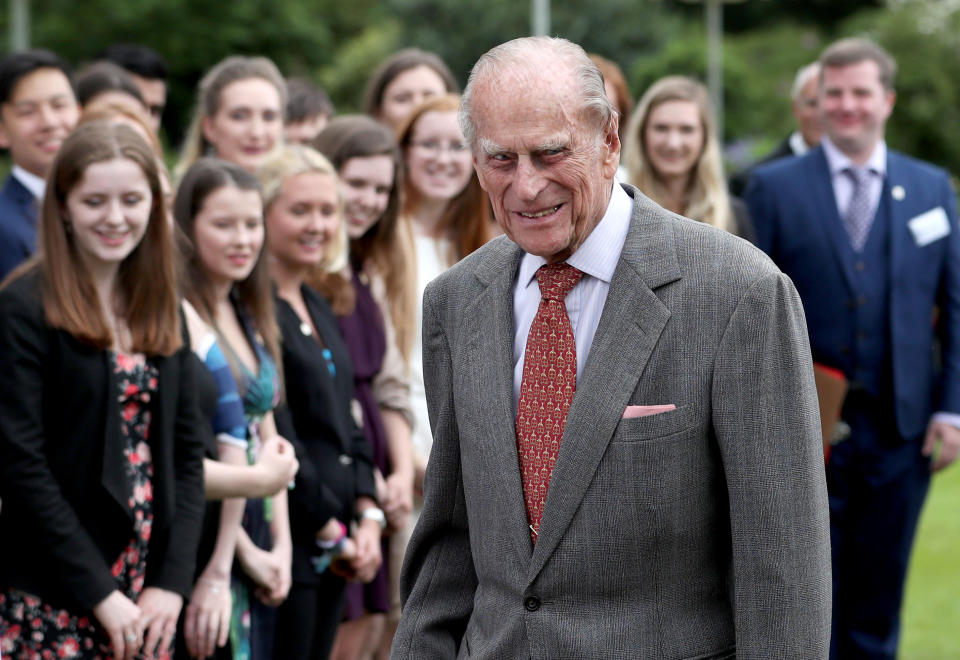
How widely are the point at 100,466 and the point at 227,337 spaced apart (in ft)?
2.92

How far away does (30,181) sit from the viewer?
5660mm

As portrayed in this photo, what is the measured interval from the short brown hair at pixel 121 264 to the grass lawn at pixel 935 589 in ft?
15.8

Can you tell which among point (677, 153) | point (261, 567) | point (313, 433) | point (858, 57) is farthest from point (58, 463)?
point (858, 57)

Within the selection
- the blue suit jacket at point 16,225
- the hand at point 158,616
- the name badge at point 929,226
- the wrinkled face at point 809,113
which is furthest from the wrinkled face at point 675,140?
the hand at point 158,616

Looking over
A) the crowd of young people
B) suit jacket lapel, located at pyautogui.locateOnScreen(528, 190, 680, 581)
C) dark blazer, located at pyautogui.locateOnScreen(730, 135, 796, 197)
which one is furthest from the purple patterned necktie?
suit jacket lapel, located at pyautogui.locateOnScreen(528, 190, 680, 581)

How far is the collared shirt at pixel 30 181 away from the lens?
562 centimetres

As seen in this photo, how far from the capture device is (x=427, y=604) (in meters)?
3.19

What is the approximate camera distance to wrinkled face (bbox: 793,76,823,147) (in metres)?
8.84

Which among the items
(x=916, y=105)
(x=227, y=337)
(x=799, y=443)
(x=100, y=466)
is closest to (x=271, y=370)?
(x=227, y=337)

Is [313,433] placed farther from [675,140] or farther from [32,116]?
[675,140]

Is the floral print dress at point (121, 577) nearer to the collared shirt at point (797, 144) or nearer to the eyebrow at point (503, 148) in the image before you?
the eyebrow at point (503, 148)

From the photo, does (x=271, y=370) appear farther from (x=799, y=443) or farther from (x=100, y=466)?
(x=799, y=443)

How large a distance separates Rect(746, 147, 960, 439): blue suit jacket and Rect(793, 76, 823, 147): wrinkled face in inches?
79.1

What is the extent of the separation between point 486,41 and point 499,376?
3741 cm
